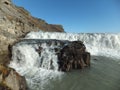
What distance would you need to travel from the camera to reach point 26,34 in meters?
49.5

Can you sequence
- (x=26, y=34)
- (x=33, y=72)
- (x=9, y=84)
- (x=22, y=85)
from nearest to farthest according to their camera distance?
1. (x=9, y=84)
2. (x=22, y=85)
3. (x=33, y=72)
4. (x=26, y=34)

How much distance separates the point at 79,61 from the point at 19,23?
89.6 ft

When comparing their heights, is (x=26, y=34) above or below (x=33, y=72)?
above

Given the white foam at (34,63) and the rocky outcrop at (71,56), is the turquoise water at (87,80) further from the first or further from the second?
the white foam at (34,63)

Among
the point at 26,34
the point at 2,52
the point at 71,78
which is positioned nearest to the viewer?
the point at 71,78

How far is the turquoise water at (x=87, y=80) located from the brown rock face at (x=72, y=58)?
986mm

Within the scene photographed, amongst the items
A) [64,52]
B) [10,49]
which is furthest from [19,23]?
[64,52]

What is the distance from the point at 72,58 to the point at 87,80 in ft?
17.1

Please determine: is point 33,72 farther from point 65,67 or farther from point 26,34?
point 26,34

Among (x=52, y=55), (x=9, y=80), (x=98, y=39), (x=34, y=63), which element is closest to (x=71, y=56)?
(x=52, y=55)

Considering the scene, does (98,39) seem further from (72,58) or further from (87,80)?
(87,80)

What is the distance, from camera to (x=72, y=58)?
2423cm

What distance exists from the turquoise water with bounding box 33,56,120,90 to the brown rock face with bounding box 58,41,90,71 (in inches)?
38.8

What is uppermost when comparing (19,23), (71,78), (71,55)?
(19,23)
